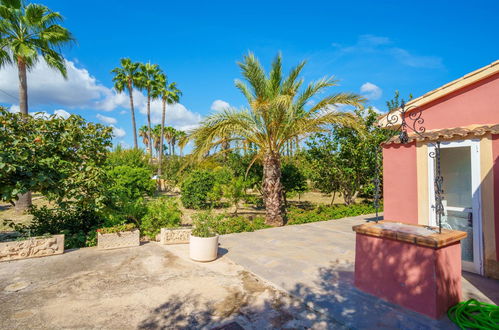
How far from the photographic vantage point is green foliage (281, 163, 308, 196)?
43.9 feet

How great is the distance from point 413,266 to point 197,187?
11560 mm

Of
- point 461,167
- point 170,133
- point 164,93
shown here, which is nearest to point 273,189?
point 461,167

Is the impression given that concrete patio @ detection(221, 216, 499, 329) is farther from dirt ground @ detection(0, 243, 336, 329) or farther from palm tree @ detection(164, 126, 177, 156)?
palm tree @ detection(164, 126, 177, 156)

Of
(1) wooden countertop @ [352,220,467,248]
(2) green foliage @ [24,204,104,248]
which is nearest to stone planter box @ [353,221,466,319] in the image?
(1) wooden countertop @ [352,220,467,248]

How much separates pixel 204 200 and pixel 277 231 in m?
6.46

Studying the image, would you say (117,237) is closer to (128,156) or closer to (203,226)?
(203,226)

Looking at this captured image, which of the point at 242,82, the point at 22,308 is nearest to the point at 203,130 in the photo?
the point at 242,82

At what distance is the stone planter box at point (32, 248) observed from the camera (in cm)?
568

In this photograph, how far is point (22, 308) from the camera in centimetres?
372

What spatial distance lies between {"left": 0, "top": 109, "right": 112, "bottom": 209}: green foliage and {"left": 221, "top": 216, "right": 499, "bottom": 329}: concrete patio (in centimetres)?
383

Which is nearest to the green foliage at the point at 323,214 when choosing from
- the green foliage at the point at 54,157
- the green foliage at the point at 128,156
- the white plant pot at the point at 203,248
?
the white plant pot at the point at 203,248

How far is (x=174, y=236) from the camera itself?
7.23 metres

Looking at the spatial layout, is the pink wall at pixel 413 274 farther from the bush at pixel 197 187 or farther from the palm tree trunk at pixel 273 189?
the bush at pixel 197 187

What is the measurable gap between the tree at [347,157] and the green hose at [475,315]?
932 centimetres
